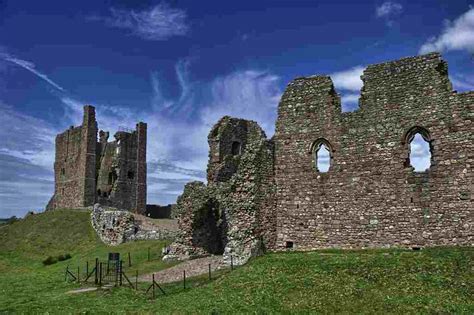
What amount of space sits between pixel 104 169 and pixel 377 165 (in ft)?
197

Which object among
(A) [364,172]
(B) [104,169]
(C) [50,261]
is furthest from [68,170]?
(A) [364,172]

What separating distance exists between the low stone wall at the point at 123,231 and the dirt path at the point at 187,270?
45.4ft

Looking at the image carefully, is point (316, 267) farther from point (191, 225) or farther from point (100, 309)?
point (191, 225)

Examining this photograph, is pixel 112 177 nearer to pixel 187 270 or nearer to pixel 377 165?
pixel 187 270

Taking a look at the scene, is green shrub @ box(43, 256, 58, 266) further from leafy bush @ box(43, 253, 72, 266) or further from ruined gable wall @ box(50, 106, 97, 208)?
ruined gable wall @ box(50, 106, 97, 208)

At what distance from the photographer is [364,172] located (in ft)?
86.8

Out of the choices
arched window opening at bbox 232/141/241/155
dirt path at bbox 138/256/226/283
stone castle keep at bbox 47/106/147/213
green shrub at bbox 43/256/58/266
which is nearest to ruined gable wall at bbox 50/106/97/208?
stone castle keep at bbox 47/106/147/213

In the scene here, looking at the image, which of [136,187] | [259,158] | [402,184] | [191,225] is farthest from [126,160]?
[402,184]

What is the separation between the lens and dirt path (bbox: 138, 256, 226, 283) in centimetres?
2702

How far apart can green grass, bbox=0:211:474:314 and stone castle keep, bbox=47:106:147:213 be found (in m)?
48.5

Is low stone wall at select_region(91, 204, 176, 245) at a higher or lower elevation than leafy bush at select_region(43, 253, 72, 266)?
higher

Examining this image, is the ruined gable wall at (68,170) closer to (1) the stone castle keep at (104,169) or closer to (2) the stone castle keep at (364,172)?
(1) the stone castle keep at (104,169)

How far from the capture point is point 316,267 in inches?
879

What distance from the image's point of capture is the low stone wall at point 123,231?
1809 inches
